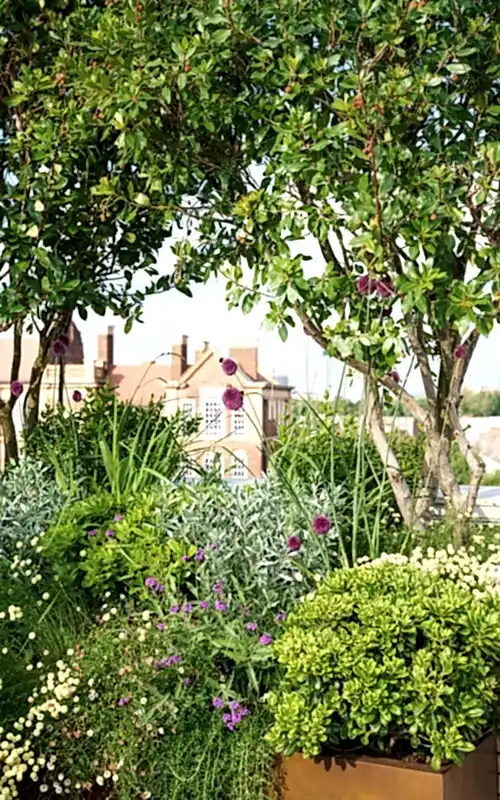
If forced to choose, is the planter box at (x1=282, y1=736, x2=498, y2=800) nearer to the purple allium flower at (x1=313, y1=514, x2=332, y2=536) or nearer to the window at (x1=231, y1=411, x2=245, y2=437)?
the purple allium flower at (x1=313, y1=514, x2=332, y2=536)

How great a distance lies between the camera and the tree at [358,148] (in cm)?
304

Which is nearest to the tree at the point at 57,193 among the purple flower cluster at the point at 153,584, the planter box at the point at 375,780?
A: the purple flower cluster at the point at 153,584

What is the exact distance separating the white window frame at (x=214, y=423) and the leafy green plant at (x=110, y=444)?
86 mm

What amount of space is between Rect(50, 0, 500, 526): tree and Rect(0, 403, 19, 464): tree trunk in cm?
183

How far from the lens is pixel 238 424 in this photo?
4387mm

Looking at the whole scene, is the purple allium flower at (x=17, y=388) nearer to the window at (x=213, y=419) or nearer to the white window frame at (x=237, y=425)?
the window at (x=213, y=419)

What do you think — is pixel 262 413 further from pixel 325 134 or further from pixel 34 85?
pixel 34 85

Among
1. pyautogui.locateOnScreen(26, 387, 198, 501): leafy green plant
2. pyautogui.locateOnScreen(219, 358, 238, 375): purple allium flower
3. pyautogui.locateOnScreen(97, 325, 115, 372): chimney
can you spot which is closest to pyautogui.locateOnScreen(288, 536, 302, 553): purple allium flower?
pyautogui.locateOnScreen(219, 358, 238, 375): purple allium flower

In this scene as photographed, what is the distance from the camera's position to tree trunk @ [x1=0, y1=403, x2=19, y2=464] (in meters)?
4.98

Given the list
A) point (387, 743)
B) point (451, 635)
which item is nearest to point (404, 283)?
point (451, 635)

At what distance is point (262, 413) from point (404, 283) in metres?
1.44

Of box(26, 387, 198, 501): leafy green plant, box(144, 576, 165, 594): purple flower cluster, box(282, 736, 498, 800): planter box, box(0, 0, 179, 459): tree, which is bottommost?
box(282, 736, 498, 800): planter box

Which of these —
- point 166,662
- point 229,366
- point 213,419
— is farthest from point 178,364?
point 166,662

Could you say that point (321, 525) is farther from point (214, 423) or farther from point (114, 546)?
point (214, 423)
